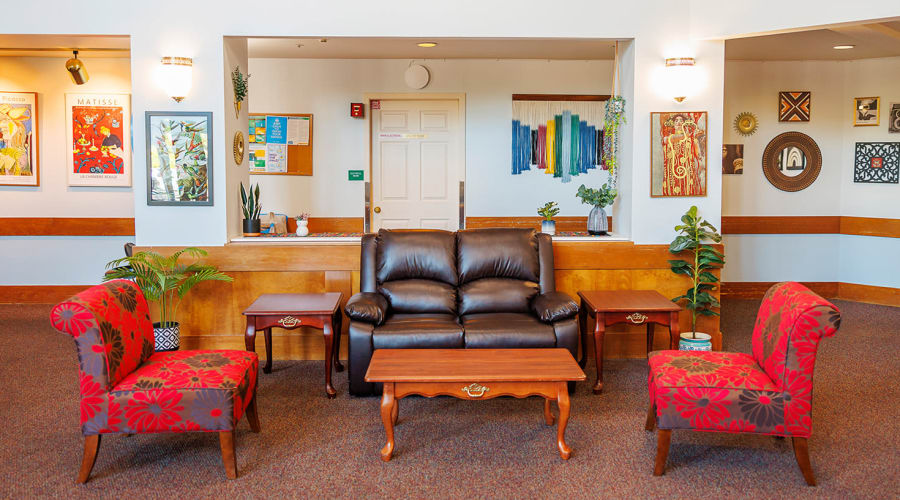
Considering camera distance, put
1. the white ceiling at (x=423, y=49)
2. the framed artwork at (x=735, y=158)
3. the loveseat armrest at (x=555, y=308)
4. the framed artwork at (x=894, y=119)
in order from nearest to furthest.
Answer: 1. the loveseat armrest at (x=555, y=308)
2. the white ceiling at (x=423, y=49)
3. the framed artwork at (x=894, y=119)
4. the framed artwork at (x=735, y=158)

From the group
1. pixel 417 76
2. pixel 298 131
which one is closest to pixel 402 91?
pixel 417 76

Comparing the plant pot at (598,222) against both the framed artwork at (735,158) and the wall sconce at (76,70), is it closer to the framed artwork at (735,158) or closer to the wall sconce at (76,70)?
the framed artwork at (735,158)

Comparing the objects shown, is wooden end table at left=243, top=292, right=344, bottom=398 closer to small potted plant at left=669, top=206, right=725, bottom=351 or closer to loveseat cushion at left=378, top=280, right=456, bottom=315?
loveseat cushion at left=378, top=280, right=456, bottom=315

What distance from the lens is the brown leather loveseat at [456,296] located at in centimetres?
403

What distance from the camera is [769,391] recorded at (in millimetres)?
2977

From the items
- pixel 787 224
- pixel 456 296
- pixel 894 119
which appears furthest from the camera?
pixel 787 224

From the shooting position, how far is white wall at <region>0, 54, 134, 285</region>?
267 inches

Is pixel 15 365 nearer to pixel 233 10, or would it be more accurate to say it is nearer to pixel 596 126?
pixel 233 10

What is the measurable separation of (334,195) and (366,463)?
414 cm

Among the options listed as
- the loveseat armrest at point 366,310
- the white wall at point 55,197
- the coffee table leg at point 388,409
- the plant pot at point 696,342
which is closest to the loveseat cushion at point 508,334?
the loveseat armrest at point 366,310

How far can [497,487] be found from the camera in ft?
9.73

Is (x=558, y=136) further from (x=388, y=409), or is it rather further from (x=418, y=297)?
(x=388, y=409)

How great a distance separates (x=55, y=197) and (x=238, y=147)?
2.88 m

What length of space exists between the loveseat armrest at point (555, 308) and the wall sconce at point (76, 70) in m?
4.55
